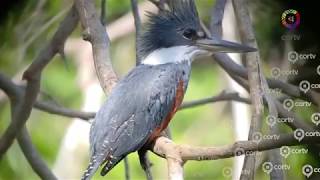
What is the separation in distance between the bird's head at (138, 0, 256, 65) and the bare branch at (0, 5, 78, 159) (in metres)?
0.24

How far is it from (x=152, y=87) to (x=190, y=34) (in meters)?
0.18

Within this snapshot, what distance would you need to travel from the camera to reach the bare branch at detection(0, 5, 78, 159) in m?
2.11

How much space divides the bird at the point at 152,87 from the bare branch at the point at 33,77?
0.24 m

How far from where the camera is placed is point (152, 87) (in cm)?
192

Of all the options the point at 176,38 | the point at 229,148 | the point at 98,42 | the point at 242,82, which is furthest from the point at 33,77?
the point at 229,148

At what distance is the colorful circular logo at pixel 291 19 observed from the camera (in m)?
2.05

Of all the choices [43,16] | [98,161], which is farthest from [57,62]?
[98,161]

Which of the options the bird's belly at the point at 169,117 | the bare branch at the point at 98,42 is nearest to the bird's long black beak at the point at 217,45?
the bird's belly at the point at 169,117

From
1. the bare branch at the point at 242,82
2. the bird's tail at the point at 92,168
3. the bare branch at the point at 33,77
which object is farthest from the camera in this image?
the bare branch at the point at 33,77

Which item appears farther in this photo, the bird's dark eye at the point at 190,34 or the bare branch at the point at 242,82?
the bird's dark eye at the point at 190,34

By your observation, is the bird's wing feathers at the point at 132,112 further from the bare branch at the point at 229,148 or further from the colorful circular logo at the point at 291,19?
the colorful circular logo at the point at 291,19

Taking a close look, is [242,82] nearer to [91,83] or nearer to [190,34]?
[190,34]

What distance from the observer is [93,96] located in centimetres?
246

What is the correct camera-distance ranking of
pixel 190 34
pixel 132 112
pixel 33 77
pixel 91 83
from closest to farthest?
pixel 132 112
pixel 190 34
pixel 33 77
pixel 91 83
